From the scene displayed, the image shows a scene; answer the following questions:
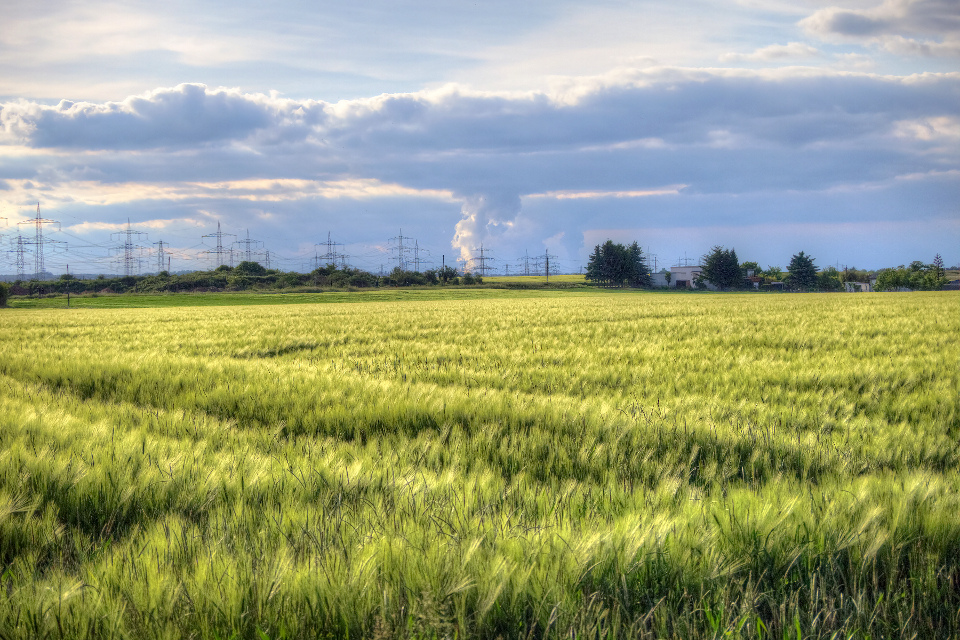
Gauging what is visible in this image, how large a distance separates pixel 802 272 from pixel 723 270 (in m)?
22.8

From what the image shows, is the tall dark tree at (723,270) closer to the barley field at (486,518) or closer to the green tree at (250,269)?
the green tree at (250,269)

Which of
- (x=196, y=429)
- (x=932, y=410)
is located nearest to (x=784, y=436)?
(x=932, y=410)

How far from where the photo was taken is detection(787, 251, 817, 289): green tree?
432 feet

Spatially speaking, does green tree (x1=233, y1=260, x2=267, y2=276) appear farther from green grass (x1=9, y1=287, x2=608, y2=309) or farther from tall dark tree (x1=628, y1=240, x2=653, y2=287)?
tall dark tree (x1=628, y1=240, x2=653, y2=287)

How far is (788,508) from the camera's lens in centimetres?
219

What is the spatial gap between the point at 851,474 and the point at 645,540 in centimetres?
232

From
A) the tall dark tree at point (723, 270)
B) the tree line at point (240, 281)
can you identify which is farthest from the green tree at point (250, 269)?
the tall dark tree at point (723, 270)

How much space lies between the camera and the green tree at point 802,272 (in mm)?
131625

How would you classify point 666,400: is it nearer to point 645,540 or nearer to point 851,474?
point 851,474

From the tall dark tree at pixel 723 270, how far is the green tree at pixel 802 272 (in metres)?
15.8

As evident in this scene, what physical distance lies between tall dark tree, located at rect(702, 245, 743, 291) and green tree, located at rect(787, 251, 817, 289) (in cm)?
1575

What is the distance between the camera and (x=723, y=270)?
128750mm

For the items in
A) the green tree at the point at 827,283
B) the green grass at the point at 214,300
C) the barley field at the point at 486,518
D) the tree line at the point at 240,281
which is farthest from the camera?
the green tree at the point at 827,283

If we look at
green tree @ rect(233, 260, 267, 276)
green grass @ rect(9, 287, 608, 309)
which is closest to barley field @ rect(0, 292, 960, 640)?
green grass @ rect(9, 287, 608, 309)
